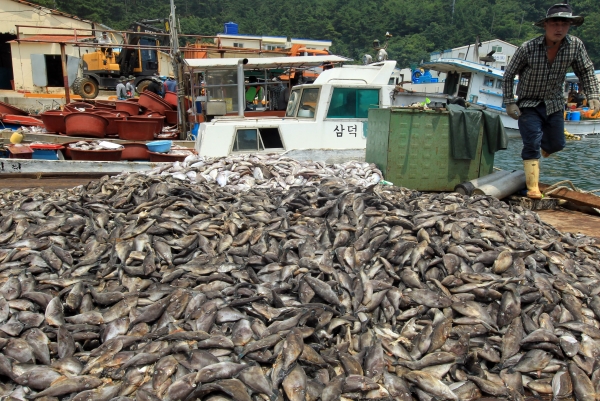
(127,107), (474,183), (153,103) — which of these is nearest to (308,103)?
(474,183)

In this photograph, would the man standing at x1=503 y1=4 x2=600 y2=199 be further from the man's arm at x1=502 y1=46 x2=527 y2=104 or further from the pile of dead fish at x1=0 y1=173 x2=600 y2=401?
the pile of dead fish at x1=0 y1=173 x2=600 y2=401

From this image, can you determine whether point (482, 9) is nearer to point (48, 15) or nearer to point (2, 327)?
point (48, 15)

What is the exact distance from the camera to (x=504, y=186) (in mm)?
7102

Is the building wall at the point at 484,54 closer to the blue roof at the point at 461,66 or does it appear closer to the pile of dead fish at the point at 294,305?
the blue roof at the point at 461,66

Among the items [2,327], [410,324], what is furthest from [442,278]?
[2,327]

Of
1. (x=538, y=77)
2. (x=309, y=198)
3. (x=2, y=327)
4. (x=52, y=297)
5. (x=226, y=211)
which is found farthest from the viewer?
(x=538, y=77)

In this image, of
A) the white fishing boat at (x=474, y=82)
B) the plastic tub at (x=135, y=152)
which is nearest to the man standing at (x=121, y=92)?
the plastic tub at (x=135, y=152)

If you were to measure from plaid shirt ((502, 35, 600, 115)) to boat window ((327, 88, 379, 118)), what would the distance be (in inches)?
139

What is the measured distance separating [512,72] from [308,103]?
4479mm

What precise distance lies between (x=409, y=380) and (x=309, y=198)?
9.77 feet

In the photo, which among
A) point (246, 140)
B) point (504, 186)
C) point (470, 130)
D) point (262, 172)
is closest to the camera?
point (504, 186)

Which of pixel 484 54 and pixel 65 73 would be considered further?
pixel 484 54

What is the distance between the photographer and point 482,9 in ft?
341

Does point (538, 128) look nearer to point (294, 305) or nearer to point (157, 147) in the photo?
point (294, 305)
